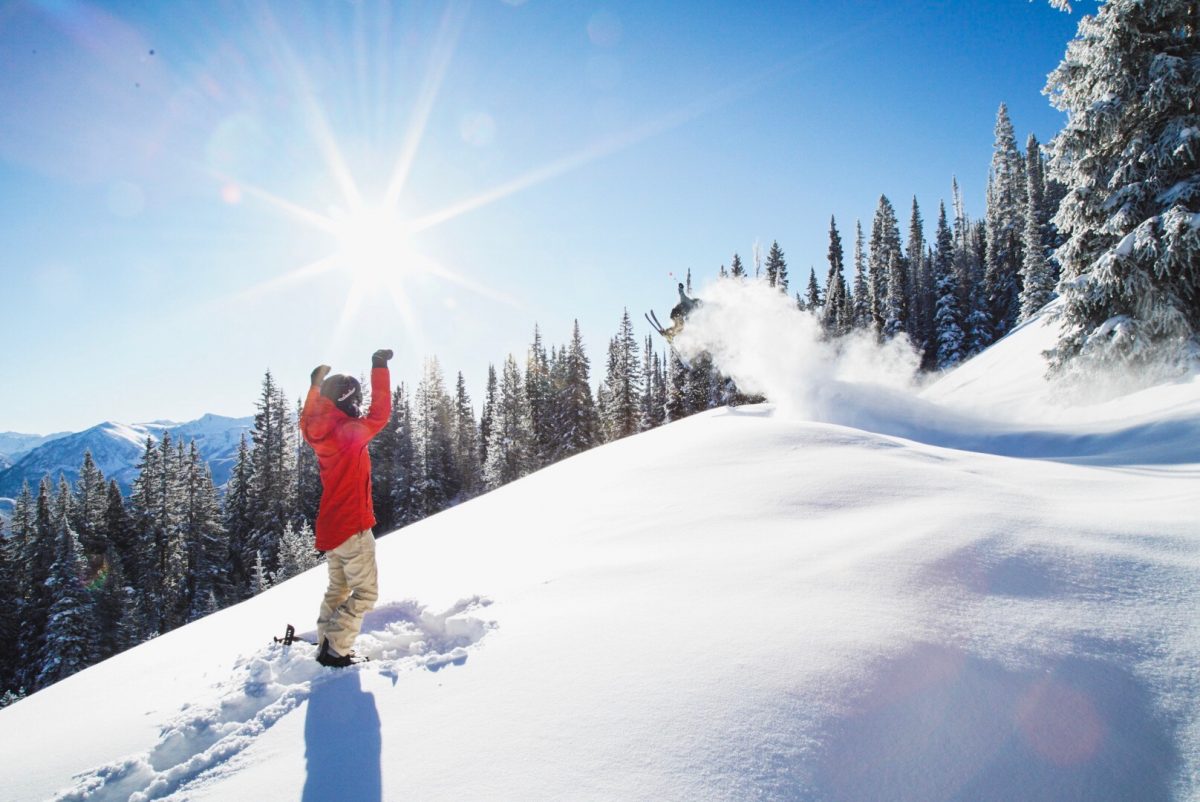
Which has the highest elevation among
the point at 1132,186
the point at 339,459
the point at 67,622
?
the point at 1132,186

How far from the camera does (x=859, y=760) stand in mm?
2016

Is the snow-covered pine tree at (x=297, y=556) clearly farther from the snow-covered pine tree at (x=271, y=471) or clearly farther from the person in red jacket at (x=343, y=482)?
the person in red jacket at (x=343, y=482)

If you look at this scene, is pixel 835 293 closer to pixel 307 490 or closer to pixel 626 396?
pixel 626 396

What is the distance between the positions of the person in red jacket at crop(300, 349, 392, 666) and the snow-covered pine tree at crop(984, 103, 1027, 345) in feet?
184

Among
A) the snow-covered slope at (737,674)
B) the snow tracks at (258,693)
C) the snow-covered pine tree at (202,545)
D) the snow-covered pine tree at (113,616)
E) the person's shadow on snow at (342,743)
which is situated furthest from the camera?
the snow-covered pine tree at (202,545)

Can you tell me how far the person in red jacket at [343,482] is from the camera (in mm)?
4168

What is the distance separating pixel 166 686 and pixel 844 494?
5.71 metres

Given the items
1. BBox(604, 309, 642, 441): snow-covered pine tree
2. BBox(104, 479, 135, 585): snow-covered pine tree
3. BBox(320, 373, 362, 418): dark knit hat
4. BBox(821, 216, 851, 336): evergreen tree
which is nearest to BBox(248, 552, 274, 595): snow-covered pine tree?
BBox(104, 479, 135, 585): snow-covered pine tree

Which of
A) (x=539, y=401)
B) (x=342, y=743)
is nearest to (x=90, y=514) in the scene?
(x=539, y=401)

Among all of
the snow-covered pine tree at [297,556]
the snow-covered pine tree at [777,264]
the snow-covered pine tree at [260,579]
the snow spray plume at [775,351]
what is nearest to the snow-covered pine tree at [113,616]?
the snow-covered pine tree at [260,579]

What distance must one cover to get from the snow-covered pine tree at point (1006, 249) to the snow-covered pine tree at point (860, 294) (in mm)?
10254

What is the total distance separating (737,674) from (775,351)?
48.5 feet

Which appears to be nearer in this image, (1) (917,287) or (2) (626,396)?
(2) (626,396)

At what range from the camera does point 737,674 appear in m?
2.50
